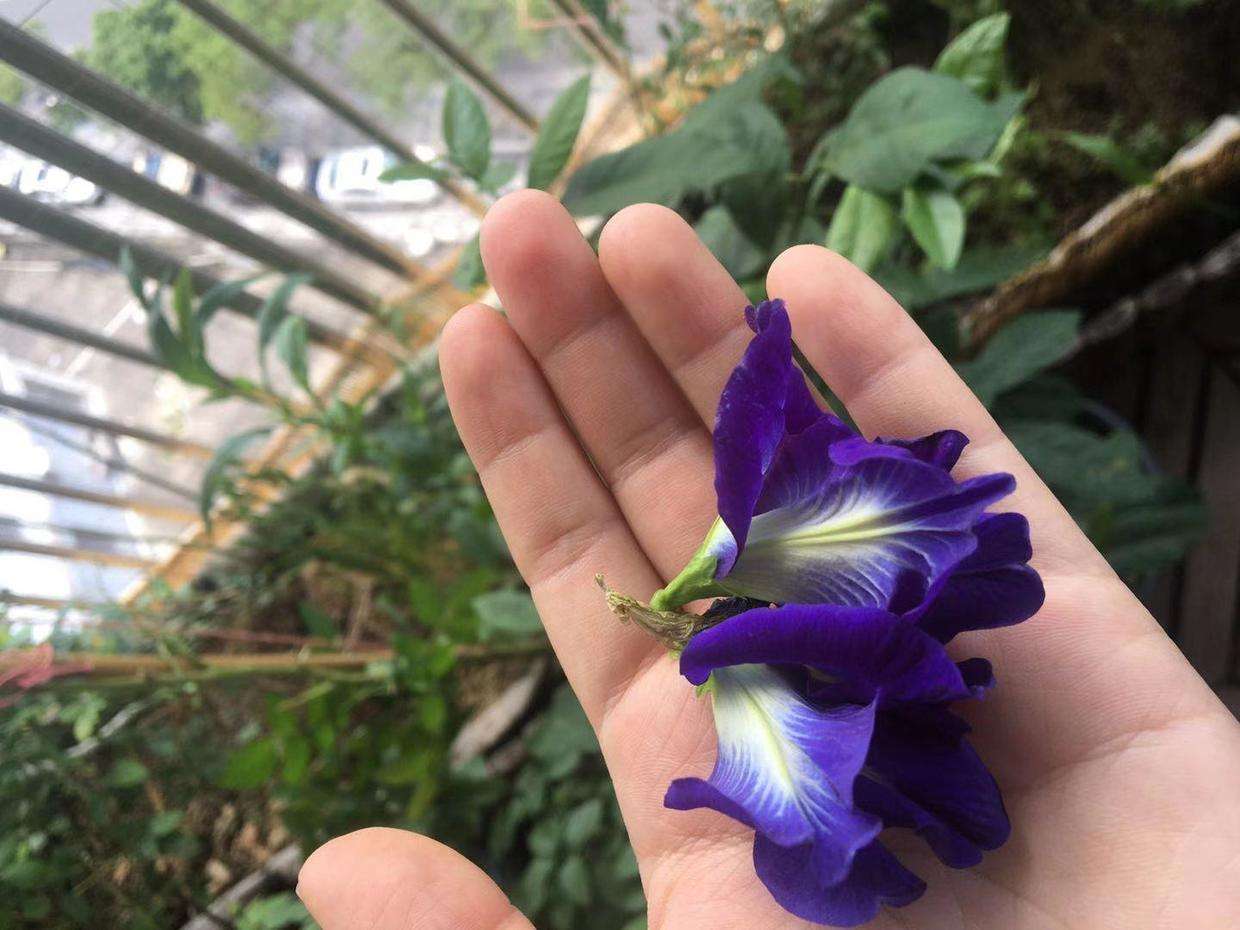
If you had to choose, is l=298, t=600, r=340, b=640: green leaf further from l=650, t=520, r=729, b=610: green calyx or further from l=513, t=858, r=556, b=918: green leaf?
l=650, t=520, r=729, b=610: green calyx

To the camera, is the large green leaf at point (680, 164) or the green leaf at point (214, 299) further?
the green leaf at point (214, 299)

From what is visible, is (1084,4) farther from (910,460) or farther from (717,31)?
(910,460)

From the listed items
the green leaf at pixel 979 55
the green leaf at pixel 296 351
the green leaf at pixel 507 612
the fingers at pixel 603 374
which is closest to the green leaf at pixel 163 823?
the green leaf at pixel 507 612

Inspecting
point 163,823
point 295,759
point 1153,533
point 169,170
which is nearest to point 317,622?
point 295,759

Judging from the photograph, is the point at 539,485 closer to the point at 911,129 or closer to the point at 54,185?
the point at 911,129

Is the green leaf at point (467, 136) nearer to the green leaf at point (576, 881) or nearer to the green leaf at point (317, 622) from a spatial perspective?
the green leaf at point (317, 622)
